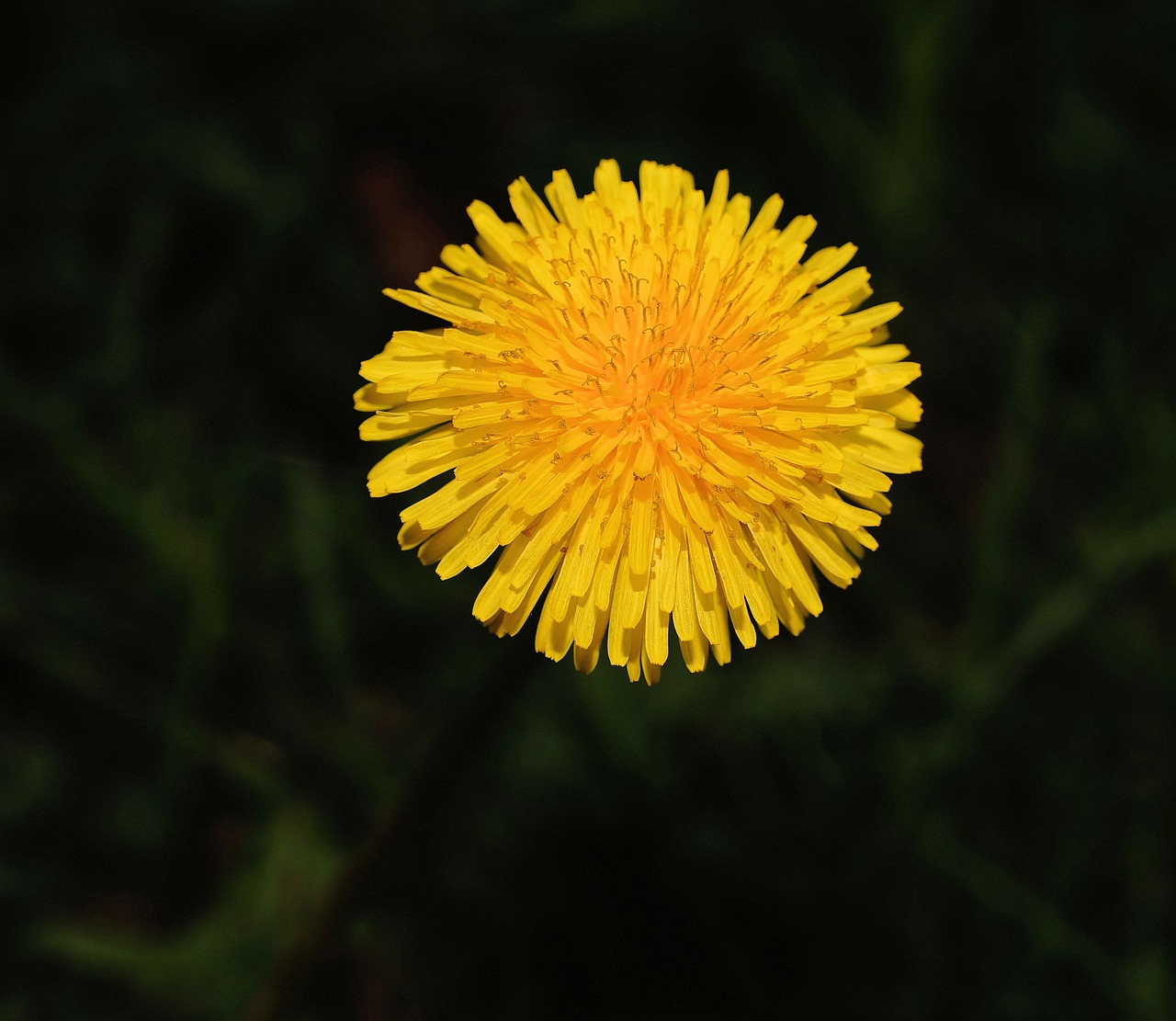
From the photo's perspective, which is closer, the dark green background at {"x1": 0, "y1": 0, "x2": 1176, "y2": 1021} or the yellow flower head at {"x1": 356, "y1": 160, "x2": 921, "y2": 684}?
the yellow flower head at {"x1": 356, "y1": 160, "x2": 921, "y2": 684}

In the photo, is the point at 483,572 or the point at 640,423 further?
the point at 483,572

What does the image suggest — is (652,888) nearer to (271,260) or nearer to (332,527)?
(332,527)

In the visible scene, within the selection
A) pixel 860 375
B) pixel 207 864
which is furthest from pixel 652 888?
pixel 860 375

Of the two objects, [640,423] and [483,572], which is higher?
[483,572]

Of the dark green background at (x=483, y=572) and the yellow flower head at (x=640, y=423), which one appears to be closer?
the yellow flower head at (x=640, y=423)
